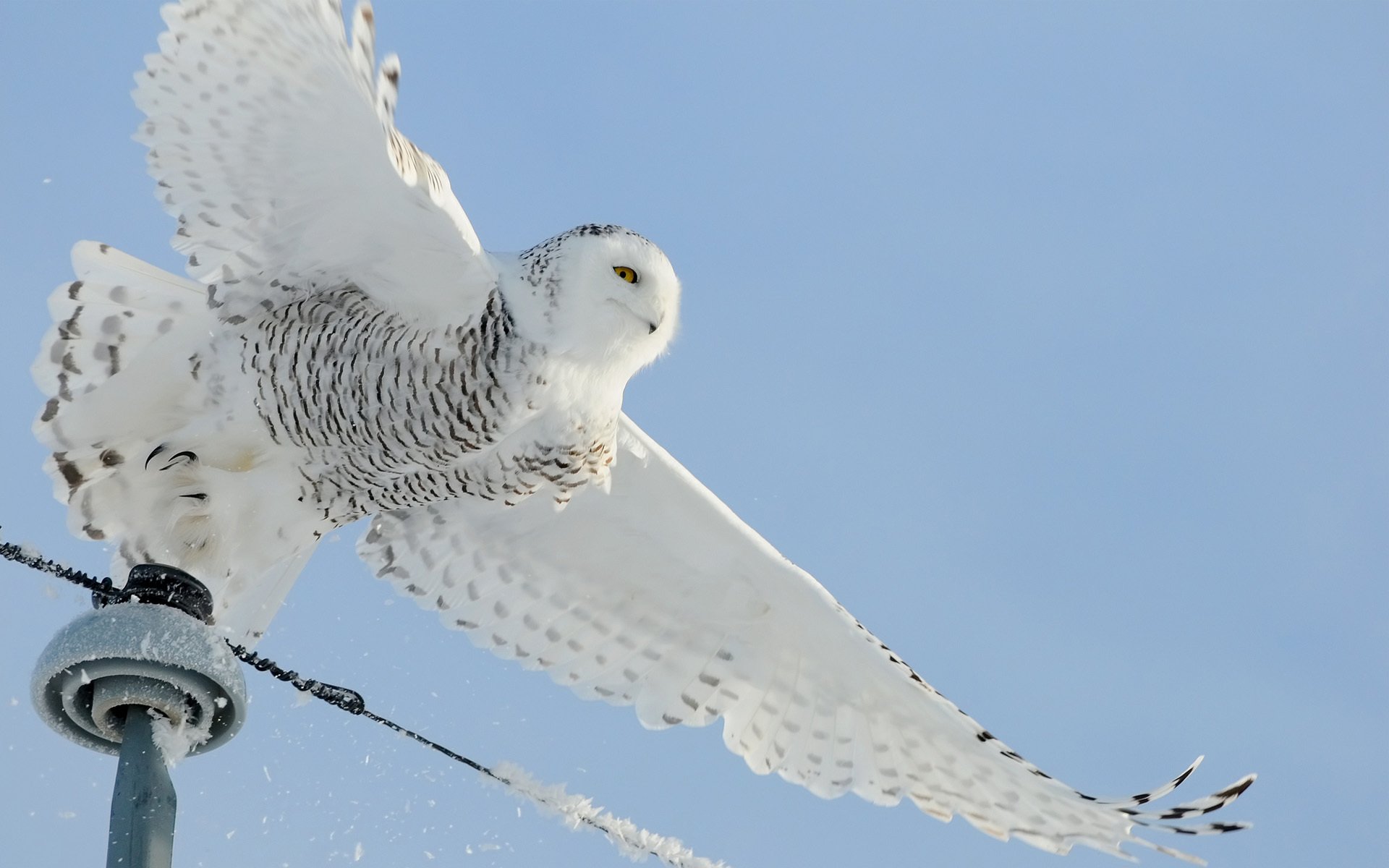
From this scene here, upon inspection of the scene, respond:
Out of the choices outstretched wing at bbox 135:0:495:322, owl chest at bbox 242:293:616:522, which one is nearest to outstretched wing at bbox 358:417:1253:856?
owl chest at bbox 242:293:616:522

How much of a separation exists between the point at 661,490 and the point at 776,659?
2.99ft

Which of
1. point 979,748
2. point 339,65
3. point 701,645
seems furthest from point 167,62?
point 979,748

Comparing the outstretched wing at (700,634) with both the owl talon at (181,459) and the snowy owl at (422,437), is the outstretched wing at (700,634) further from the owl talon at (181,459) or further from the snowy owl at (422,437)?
the owl talon at (181,459)

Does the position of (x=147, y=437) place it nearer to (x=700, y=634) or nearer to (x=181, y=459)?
(x=181, y=459)

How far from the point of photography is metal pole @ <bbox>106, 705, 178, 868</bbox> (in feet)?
12.9

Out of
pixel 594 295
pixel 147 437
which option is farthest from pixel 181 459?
pixel 594 295

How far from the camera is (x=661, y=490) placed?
6.44 m

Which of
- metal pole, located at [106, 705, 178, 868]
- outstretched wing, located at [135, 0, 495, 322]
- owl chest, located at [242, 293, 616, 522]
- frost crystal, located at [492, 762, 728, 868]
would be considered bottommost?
metal pole, located at [106, 705, 178, 868]

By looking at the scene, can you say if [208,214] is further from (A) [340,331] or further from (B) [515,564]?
(B) [515,564]

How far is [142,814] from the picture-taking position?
4.00 metres

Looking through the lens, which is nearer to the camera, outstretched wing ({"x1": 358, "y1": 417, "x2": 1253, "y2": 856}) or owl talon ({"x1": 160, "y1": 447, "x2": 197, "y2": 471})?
owl talon ({"x1": 160, "y1": 447, "x2": 197, "y2": 471})

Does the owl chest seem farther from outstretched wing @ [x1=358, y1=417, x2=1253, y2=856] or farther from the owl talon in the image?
outstretched wing @ [x1=358, y1=417, x2=1253, y2=856]

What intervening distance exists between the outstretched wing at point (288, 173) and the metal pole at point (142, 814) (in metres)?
1.96

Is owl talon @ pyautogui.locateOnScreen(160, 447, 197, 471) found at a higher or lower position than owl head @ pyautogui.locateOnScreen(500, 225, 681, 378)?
lower
